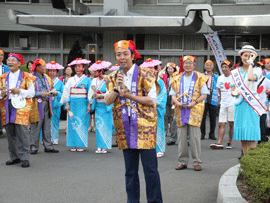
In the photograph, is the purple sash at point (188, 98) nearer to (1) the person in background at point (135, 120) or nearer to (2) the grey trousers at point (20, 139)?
(2) the grey trousers at point (20, 139)

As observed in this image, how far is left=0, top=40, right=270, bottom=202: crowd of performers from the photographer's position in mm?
4992

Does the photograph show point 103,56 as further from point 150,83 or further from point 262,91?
point 150,83

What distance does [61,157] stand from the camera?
9547 mm

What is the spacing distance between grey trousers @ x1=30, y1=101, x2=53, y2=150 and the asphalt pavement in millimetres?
231

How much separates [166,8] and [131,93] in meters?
19.5

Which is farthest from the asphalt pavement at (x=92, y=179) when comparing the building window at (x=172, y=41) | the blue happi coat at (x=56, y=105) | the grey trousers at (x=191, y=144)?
the building window at (x=172, y=41)

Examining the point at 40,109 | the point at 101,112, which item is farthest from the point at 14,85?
the point at 101,112

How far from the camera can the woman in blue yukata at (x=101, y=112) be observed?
10.2 metres

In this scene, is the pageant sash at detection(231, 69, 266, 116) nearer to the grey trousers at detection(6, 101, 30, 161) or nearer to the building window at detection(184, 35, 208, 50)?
the grey trousers at detection(6, 101, 30, 161)

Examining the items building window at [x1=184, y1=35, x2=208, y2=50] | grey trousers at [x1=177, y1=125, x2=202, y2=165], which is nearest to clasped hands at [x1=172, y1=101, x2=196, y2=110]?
grey trousers at [x1=177, y1=125, x2=202, y2=165]

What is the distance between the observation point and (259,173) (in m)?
5.14

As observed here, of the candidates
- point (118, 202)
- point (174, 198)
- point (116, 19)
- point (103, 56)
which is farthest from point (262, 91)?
point (103, 56)

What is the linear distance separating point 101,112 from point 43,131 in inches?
51.9

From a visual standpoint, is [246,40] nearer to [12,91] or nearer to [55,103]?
[55,103]
